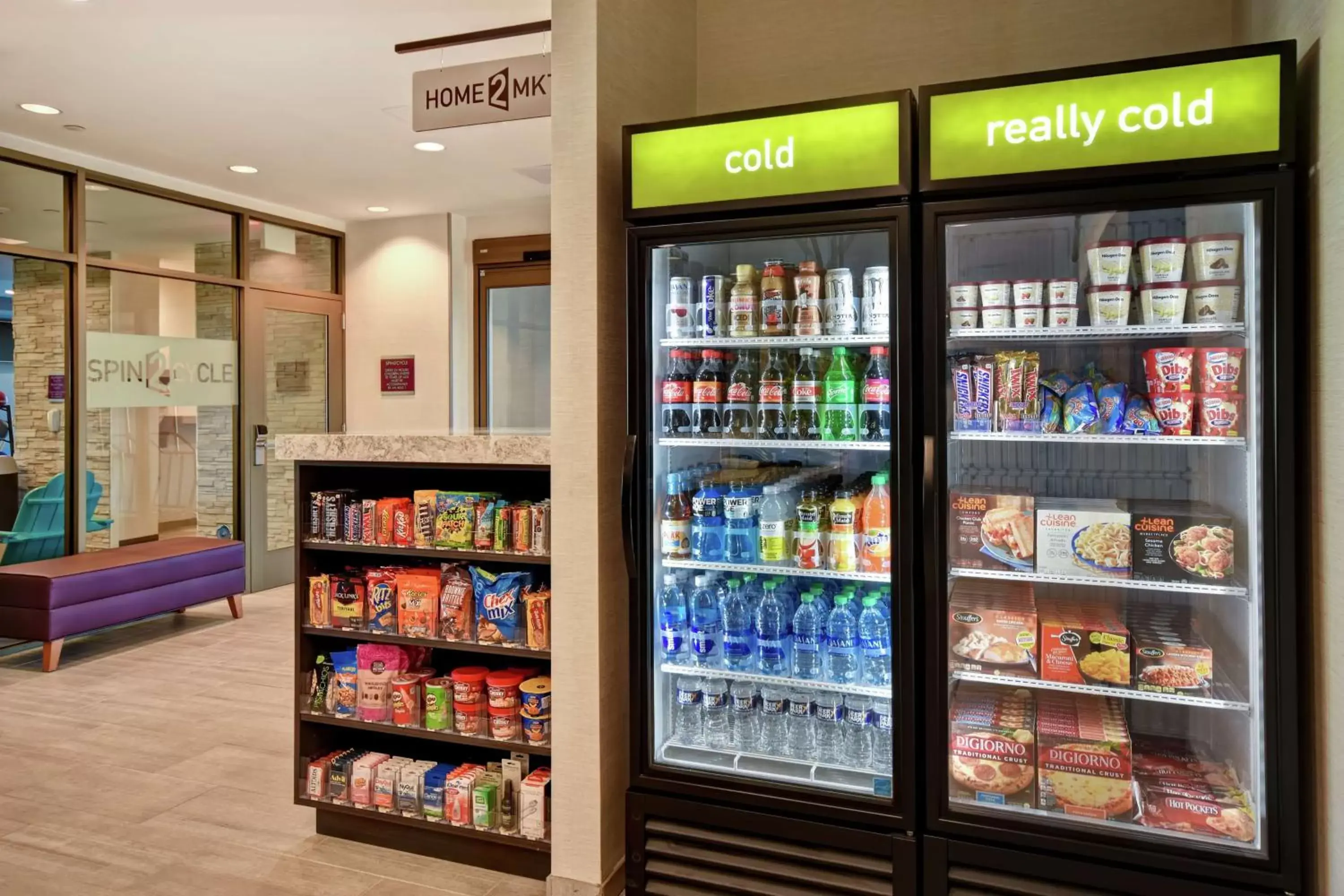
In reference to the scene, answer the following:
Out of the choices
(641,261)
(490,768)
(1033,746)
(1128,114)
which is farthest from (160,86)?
(1033,746)

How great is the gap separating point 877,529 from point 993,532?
0.99 ft

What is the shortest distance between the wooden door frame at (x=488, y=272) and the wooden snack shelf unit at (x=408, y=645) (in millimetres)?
4937

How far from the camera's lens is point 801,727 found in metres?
2.62

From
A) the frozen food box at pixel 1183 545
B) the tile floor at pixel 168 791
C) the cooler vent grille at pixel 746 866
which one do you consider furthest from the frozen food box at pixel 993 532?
the tile floor at pixel 168 791

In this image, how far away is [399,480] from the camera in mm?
3289

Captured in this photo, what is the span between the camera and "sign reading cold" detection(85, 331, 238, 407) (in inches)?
248

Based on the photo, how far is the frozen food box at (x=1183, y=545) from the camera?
2180mm

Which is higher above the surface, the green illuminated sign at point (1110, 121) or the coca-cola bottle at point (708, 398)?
the green illuminated sign at point (1110, 121)

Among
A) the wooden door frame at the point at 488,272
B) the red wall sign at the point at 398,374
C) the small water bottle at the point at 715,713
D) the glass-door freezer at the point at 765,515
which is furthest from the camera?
the red wall sign at the point at 398,374

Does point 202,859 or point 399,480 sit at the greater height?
point 399,480

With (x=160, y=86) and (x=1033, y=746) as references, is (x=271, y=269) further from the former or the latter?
(x=1033, y=746)

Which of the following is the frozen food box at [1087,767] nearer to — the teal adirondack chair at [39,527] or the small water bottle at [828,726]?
the small water bottle at [828,726]

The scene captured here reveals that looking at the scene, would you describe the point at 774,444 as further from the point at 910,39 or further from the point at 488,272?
the point at 488,272

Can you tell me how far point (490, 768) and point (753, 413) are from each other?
4.76 ft
